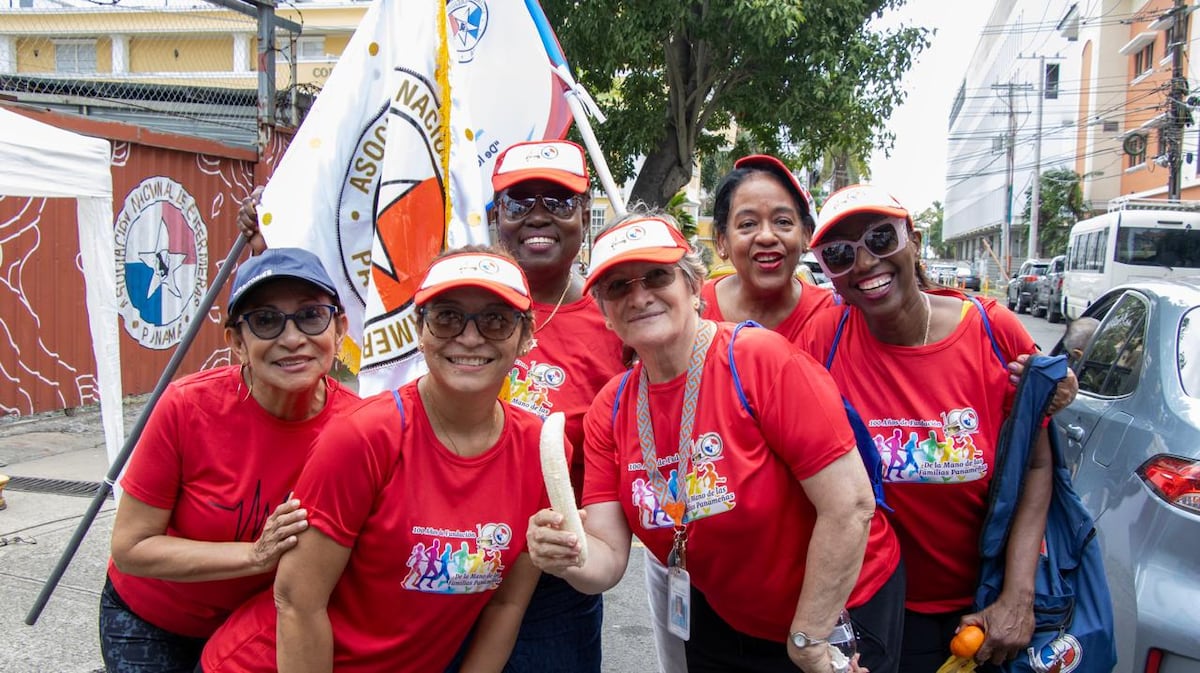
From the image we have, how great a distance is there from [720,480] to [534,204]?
121 centimetres

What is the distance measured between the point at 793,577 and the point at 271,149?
33.0ft

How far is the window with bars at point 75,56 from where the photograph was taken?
27.5 meters

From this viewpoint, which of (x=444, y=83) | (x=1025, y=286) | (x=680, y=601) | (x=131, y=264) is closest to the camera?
(x=680, y=601)

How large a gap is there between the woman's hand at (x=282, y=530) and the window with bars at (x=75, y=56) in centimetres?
2980

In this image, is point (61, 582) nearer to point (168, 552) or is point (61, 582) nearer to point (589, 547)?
point (168, 552)

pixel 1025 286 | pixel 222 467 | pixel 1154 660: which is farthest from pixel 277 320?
pixel 1025 286

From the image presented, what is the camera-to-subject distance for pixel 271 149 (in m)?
10.8

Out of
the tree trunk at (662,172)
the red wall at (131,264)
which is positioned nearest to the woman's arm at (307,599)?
the red wall at (131,264)

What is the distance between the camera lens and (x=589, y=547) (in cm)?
230

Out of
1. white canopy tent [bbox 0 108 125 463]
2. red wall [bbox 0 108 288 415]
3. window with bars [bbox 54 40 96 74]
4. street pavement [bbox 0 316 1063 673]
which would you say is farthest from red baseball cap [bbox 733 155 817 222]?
window with bars [bbox 54 40 96 74]

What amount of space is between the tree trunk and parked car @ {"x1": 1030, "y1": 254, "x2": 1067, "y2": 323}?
17216 millimetres

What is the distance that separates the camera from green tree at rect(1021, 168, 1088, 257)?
153ft

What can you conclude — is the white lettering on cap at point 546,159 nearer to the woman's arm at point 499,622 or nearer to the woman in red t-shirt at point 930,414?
the woman in red t-shirt at point 930,414

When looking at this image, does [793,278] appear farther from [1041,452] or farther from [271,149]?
[271,149]
